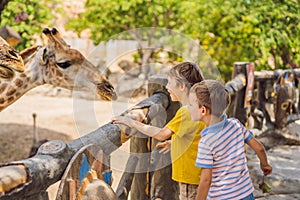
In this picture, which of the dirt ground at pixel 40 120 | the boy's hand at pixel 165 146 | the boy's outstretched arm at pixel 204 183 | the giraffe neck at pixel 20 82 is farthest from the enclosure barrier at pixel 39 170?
the dirt ground at pixel 40 120

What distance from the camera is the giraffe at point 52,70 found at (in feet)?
13.1

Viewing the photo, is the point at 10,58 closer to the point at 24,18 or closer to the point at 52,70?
the point at 52,70

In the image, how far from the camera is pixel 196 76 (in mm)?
2543

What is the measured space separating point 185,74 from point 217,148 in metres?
0.44

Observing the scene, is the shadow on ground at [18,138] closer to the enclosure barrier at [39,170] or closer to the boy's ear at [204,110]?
the boy's ear at [204,110]

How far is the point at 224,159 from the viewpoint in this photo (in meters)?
2.29

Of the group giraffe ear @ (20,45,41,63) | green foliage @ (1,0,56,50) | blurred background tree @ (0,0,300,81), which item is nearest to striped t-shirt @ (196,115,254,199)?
giraffe ear @ (20,45,41,63)

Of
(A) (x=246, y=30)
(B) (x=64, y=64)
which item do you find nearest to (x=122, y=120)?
(B) (x=64, y=64)

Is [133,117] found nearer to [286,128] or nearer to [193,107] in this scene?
[193,107]

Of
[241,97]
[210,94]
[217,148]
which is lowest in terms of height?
[217,148]

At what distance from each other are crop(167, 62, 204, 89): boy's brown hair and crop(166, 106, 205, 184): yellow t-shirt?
0.16 metres

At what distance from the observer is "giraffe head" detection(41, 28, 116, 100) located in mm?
3938

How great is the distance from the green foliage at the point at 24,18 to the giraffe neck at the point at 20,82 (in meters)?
2.64

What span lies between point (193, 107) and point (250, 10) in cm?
671
